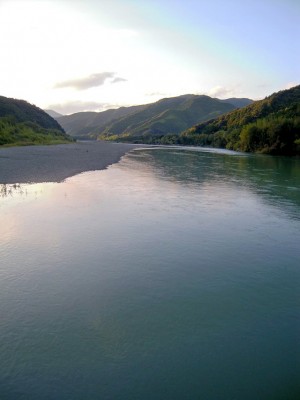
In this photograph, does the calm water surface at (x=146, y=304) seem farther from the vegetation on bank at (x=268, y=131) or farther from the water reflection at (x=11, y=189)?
the vegetation on bank at (x=268, y=131)

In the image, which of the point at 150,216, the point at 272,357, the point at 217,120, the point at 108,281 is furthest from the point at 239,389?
the point at 217,120

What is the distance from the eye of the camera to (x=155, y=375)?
25.5 ft

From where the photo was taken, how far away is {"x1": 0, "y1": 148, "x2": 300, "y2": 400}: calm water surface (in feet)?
25.0

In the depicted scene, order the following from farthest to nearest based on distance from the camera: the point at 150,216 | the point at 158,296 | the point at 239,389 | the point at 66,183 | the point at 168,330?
the point at 66,183 < the point at 150,216 < the point at 158,296 < the point at 168,330 < the point at 239,389

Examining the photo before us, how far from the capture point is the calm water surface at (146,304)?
7.63m

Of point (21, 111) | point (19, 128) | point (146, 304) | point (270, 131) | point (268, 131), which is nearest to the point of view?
point (146, 304)

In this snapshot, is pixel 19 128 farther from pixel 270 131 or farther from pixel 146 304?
pixel 146 304

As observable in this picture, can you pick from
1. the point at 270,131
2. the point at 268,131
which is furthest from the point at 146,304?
the point at 268,131

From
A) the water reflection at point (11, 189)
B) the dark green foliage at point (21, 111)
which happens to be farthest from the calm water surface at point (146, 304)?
the dark green foliage at point (21, 111)

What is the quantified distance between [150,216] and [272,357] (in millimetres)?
13888

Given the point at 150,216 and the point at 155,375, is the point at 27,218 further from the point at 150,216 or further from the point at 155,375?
the point at 155,375

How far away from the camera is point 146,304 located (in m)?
11.0

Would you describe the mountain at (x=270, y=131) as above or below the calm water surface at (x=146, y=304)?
above

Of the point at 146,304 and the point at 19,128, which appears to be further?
the point at 19,128
